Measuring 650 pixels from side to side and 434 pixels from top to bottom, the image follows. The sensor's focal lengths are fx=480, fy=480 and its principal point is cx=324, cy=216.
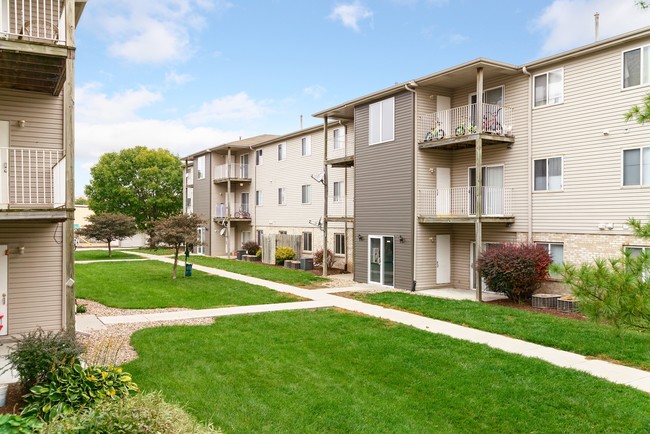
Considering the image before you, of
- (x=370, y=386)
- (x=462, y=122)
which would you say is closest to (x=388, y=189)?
(x=462, y=122)

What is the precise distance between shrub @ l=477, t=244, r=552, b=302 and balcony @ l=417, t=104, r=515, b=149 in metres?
4.03

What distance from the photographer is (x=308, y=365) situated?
9281 millimetres

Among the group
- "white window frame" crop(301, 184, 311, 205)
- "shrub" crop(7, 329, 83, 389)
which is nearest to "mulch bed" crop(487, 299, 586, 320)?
"shrub" crop(7, 329, 83, 389)

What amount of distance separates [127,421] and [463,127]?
51.9 feet

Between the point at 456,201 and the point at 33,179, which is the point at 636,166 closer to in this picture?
the point at 456,201

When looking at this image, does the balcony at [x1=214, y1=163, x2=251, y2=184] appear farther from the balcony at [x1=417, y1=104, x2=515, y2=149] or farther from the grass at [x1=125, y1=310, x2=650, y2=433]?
the grass at [x1=125, y1=310, x2=650, y2=433]

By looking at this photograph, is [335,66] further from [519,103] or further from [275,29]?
[519,103]

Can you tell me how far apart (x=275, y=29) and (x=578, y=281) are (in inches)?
891

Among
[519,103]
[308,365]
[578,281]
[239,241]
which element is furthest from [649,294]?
[239,241]

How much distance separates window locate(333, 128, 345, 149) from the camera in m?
26.4

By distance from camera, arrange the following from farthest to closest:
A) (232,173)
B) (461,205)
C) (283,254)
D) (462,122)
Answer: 1. (232,173)
2. (283,254)
3. (461,205)
4. (462,122)

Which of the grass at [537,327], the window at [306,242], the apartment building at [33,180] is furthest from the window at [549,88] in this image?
the window at [306,242]

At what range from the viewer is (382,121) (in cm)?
2080

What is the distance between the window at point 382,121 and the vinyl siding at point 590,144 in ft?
18.7
